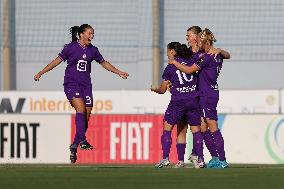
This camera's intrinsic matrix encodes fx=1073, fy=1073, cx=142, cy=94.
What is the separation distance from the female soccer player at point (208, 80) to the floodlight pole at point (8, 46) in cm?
1190

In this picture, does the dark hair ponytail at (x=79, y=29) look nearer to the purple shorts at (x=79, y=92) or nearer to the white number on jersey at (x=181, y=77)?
the purple shorts at (x=79, y=92)

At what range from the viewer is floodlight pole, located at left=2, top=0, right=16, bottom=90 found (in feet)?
72.5

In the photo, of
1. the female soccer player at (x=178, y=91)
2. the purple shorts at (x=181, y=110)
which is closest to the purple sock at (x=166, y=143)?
the female soccer player at (x=178, y=91)

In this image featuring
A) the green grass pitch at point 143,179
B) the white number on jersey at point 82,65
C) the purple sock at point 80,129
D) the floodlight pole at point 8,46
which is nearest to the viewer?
the green grass pitch at point 143,179

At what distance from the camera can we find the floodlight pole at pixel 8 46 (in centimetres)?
2209

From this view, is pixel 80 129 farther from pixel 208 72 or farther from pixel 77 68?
pixel 208 72

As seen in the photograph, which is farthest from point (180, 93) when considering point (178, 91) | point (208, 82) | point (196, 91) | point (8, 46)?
point (8, 46)

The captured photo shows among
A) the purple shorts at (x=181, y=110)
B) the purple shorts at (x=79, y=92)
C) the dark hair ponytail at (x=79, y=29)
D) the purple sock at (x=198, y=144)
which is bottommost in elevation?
the purple sock at (x=198, y=144)

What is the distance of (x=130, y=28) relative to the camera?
22.2 meters

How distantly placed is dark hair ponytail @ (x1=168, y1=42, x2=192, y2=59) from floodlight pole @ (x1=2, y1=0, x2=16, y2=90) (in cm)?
1170

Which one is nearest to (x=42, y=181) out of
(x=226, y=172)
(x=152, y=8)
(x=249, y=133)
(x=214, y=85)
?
(x=226, y=172)

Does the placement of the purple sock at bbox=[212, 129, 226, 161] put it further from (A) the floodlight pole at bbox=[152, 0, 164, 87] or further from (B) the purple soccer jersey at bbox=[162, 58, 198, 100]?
(A) the floodlight pole at bbox=[152, 0, 164, 87]

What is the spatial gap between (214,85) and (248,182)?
9.29 ft

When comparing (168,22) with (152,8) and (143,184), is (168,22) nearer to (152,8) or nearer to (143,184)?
(152,8)
